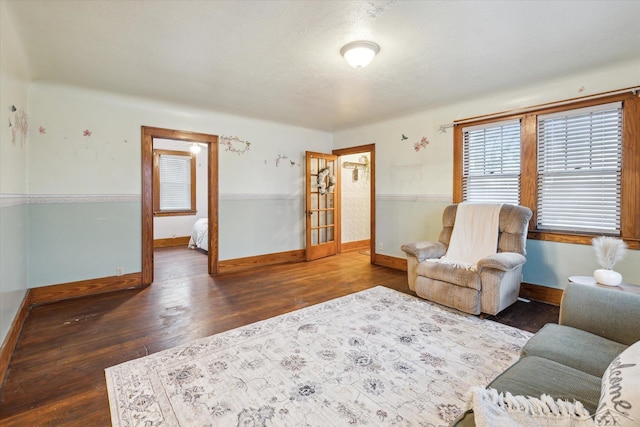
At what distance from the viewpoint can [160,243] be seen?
658cm

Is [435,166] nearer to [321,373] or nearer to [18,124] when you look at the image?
[321,373]

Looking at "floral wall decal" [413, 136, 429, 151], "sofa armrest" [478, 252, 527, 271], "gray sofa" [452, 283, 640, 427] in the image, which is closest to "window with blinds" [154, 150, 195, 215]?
"floral wall decal" [413, 136, 429, 151]

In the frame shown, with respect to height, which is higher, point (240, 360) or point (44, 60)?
point (44, 60)

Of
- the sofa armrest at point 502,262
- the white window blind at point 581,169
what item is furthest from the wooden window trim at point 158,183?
the white window blind at point 581,169

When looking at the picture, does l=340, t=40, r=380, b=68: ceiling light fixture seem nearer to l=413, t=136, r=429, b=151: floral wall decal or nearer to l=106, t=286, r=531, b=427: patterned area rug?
l=413, t=136, r=429, b=151: floral wall decal

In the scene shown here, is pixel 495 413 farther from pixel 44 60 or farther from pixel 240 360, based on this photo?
pixel 44 60

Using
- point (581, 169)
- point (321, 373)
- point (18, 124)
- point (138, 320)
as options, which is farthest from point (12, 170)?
point (581, 169)

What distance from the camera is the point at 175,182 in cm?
691

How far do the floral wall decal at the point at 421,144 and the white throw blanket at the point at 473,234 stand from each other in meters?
1.19

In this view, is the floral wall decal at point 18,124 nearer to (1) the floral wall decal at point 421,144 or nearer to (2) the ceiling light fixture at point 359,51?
(2) the ceiling light fixture at point 359,51

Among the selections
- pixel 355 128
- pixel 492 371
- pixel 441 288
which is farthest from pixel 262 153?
pixel 492 371

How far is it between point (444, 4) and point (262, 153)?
11.7 feet

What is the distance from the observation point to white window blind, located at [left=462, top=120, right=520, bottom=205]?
3557 millimetres

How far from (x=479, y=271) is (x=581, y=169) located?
157 centimetres
